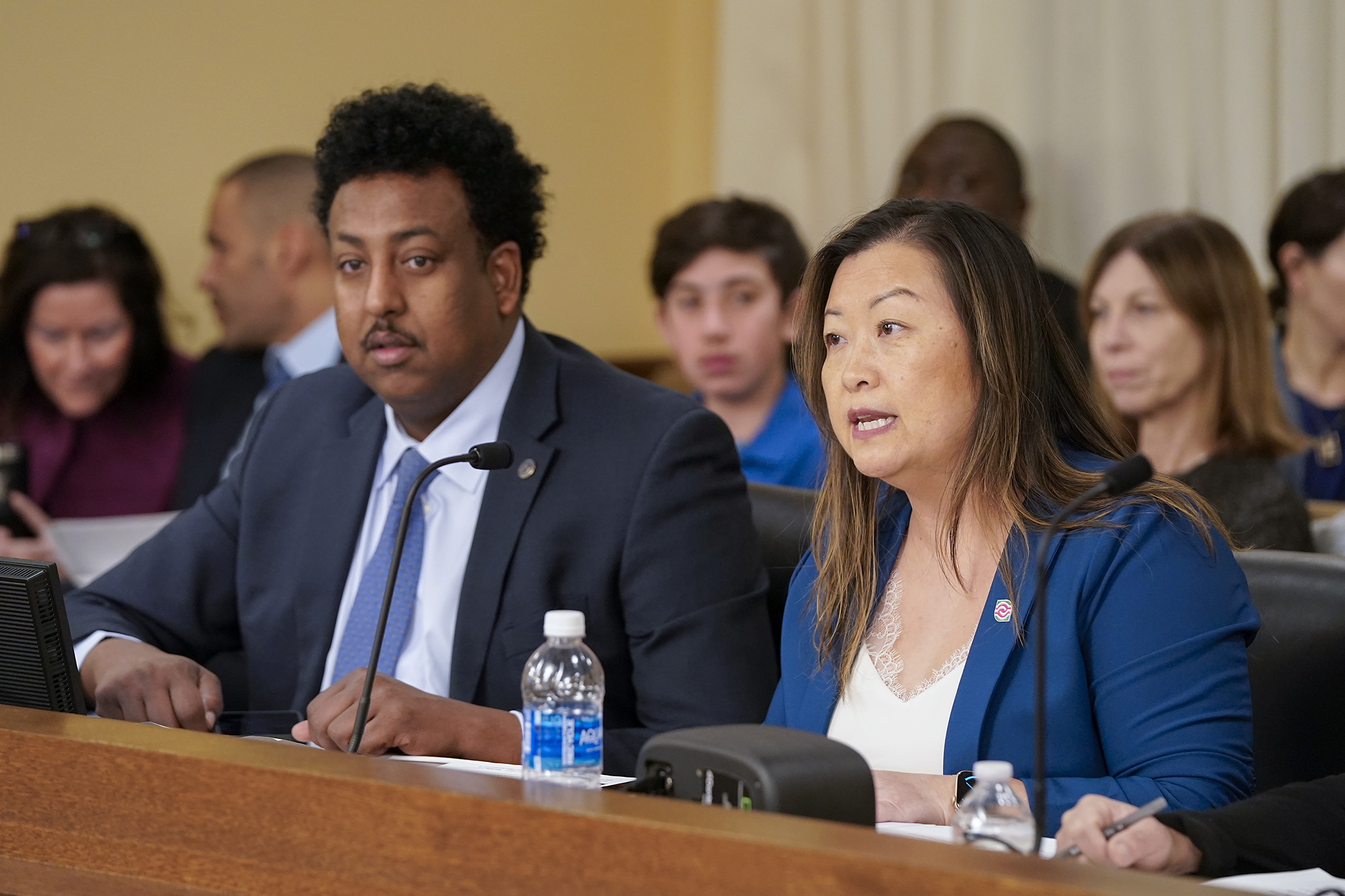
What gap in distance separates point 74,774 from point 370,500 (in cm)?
98

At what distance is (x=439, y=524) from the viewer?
215 cm

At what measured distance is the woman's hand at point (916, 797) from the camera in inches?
57.8

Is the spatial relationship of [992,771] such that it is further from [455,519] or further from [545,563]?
[455,519]

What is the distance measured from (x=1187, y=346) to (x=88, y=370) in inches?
113

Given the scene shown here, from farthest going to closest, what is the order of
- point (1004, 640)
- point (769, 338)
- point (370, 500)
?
1. point (769, 338)
2. point (370, 500)
3. point (1004, 640)

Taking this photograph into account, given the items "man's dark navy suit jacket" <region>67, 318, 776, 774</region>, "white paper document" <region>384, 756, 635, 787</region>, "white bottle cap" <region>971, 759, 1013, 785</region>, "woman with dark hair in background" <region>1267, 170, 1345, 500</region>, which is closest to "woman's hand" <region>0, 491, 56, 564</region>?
"man's dark navy suit jacket" <region>67, 318, 776, 774</region>

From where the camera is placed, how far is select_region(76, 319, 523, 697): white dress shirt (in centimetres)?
209

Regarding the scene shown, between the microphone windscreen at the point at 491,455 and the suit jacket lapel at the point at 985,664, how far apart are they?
1.90ft

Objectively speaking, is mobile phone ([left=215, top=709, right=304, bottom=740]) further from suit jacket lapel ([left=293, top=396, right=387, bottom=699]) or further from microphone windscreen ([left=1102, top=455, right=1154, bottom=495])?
microphone windscreen ([left=1102, top=455, right=1154, bottom=495])

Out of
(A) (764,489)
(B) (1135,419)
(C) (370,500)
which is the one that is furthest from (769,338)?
(C) (370,500)

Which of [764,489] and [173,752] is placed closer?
[173,752]

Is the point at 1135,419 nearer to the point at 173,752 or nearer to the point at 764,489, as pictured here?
the point at 764,489

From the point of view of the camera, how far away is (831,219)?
16.2 ft

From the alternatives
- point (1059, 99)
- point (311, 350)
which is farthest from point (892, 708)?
point (1059, 99)
